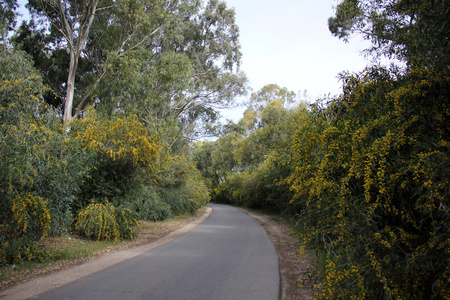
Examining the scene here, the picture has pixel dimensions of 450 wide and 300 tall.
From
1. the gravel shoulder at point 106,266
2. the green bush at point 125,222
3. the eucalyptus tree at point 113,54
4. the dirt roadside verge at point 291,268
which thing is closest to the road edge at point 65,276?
the gravel shoulder at point 106,266

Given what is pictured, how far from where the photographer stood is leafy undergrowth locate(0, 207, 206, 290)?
615 centimetres

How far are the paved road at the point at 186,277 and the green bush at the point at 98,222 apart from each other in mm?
1917

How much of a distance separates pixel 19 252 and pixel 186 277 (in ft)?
12.2

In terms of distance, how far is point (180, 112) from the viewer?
2709cm

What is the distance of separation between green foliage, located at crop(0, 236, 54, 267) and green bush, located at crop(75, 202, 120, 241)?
2822 mm

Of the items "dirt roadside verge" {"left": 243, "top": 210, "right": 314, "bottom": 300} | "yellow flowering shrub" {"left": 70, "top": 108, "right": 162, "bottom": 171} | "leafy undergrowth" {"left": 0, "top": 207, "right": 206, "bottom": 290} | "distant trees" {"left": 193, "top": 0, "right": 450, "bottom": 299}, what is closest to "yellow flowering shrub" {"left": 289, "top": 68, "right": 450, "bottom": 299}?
"distant trees" {"left": 193, "top": 0, "right": 450, "bottom": 299}

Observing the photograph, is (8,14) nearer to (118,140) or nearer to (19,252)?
(118,140)

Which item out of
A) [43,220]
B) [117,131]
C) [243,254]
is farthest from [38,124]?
[243,254]

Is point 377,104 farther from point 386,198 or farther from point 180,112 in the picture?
point 180,112

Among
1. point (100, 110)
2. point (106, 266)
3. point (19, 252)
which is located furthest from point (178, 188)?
point (19, 252)

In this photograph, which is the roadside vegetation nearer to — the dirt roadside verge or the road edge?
the dirt roadside verge

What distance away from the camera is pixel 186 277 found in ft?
21.6

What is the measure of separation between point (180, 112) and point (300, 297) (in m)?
22.9

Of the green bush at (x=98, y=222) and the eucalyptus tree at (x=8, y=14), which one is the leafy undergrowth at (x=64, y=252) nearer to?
the green bush at (x=98, y=222)
